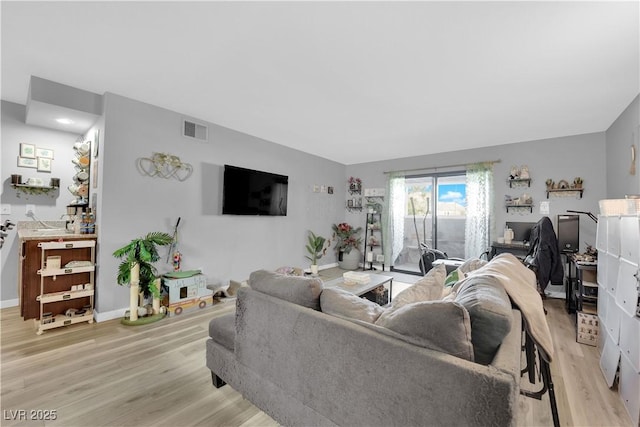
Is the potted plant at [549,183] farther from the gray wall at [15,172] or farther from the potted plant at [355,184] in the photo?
the gray wall at [15,172]

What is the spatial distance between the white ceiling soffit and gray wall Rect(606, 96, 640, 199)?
18.8ft

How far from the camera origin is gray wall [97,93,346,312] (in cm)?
285

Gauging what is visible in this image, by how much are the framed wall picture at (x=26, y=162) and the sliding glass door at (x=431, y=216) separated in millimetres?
5722

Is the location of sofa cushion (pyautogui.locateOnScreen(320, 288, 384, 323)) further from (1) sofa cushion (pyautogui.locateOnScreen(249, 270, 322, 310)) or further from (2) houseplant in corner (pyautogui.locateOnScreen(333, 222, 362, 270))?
(2) houseplant in corner (pyautogui.locateOnScreen(333, 222, 362, 270))

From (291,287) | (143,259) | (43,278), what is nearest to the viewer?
(291,287)

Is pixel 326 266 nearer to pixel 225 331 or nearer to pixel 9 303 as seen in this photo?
pixel 225 331

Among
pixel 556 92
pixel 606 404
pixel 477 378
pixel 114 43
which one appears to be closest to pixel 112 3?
pixel 114 43

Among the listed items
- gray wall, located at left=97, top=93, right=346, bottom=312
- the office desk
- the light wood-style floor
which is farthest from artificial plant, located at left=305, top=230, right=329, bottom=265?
the office desk

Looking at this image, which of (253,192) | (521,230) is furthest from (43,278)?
(521,230)

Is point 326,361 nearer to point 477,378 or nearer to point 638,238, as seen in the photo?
point 477,378

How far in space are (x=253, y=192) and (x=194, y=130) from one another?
1.20 m

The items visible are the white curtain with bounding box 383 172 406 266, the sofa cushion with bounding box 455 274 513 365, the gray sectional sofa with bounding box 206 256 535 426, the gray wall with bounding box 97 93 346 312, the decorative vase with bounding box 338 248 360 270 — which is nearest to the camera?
the gray sectional sofa with bounding box 206 256 535 426

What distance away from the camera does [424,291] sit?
154cm

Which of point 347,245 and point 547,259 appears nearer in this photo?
point 547,259
